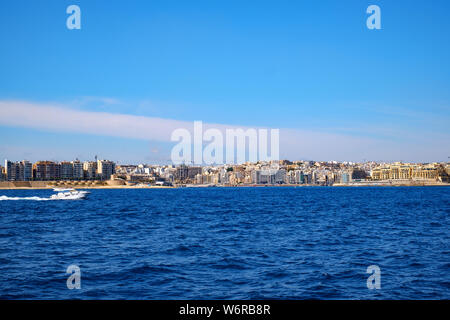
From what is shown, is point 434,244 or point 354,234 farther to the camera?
point 354,234

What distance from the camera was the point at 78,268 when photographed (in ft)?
47.7

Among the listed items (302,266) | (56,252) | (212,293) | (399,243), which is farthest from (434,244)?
(56,252)

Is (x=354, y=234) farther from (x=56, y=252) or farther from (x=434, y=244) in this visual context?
(x=56, y=252)

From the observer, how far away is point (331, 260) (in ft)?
53.8

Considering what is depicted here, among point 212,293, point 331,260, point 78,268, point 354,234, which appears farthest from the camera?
point 354,234

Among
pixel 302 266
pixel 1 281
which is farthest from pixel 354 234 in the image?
pixel 1 281

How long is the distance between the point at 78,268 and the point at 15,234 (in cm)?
1308
